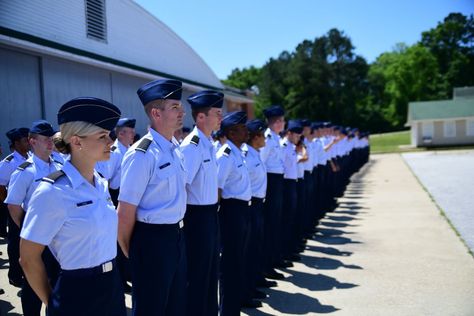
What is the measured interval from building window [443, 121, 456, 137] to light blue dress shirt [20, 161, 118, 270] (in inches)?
1748

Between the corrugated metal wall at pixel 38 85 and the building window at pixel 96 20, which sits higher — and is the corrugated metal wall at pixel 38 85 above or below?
below

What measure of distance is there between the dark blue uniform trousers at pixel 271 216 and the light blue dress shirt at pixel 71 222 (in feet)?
12.8

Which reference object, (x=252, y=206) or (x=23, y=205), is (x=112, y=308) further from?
(x=252, y=206)

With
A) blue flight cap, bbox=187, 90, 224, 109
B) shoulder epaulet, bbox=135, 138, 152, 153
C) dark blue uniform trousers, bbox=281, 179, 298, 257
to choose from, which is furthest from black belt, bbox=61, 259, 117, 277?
dark blue uniform trousers, bbox=281, 179, 298, 257

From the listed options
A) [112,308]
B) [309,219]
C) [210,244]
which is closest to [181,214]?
[210,244]

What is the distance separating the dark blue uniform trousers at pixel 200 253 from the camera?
3.67 meters

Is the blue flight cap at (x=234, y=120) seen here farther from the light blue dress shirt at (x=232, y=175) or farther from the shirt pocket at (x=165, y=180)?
the shirt pocket at (x=165, y=180)

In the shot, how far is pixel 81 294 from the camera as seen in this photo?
228cm

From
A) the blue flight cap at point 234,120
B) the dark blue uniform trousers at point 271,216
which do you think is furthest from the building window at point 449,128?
the blue flight cap at point 234,120

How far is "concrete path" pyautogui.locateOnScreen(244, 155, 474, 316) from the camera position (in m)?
4.84

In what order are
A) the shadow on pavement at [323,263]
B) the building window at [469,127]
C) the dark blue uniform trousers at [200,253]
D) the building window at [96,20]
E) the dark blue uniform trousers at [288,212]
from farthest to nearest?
the building window at [469,127] < the building window at [96,20] < the dark blue uniform trousers at [288,212] < the shadow on pavement at [323,263] < the dark blue uniform trousers at [200,253]

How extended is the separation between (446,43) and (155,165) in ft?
244

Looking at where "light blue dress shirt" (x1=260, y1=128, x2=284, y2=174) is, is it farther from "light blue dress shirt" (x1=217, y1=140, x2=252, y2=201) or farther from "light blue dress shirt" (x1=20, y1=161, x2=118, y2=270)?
"light blue dress shirt" (x1=20, y1=161, x2=118, y2=270)

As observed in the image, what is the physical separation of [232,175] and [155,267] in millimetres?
1898
